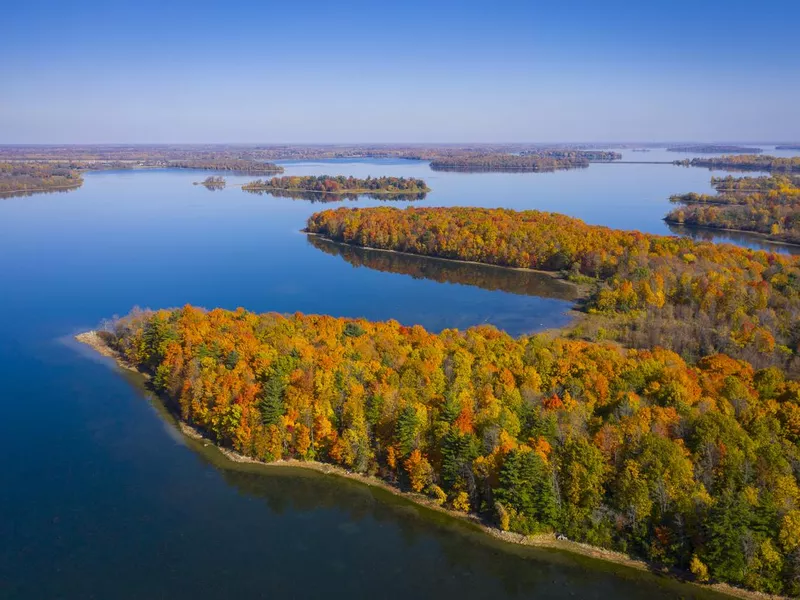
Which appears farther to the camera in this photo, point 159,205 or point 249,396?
point 159,205

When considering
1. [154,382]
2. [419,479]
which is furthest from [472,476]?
[154,382]

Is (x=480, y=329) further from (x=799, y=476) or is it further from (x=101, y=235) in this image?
(x=101, y=235)

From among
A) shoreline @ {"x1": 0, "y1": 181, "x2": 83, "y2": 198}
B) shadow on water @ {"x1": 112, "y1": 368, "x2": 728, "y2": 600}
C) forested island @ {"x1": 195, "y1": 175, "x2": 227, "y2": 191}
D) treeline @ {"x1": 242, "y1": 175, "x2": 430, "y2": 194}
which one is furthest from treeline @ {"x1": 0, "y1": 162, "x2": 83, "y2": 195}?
shadow on water @ {"x1": 112, "y1": 368, "x2": 728, "y2": 600}

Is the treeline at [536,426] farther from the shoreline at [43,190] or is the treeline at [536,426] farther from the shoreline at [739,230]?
the shoreline at [43,190]

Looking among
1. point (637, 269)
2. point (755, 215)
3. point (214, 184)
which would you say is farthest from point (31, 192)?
point (755, 215)

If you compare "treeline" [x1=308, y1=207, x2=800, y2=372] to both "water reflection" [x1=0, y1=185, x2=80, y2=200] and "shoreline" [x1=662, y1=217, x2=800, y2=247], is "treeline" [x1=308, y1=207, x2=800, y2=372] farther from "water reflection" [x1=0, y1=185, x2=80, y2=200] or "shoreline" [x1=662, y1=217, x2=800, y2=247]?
"water reflection" [x1=0, y1=185, x2=80, y2=200]

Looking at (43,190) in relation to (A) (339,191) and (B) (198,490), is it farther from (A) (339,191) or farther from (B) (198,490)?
(B) (198,490)

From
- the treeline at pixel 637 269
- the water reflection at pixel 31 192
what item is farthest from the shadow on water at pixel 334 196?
the water reflection at pixel 31 192

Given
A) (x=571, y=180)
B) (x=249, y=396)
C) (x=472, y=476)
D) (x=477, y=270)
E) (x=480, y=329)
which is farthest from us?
(x=571, y=180)
